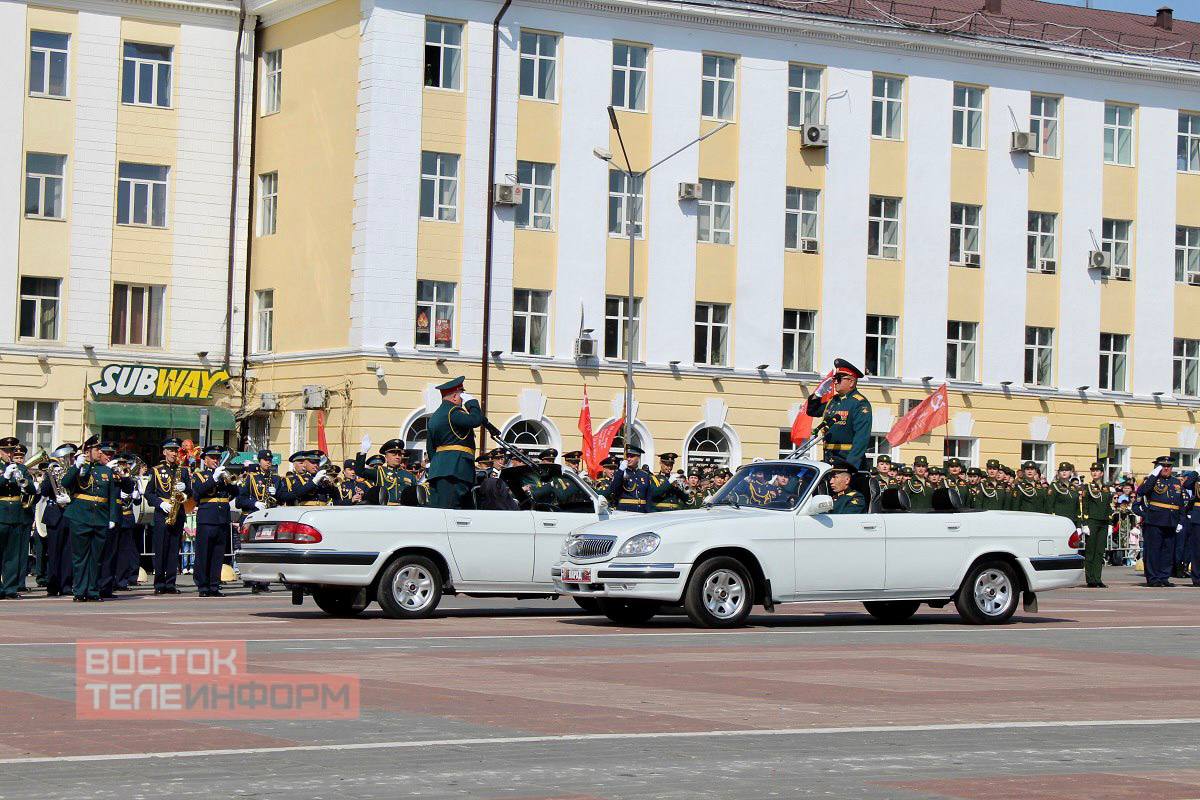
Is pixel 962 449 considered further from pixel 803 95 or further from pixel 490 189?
pixel 490 189

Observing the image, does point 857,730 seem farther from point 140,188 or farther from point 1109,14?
point 1109,14

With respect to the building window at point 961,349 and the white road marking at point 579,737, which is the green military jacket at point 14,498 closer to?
the white road marking at point 579,737

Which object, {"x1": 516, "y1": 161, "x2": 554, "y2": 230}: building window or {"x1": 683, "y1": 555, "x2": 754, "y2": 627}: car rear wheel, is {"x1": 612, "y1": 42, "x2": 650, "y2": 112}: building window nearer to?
{"x1": 516, "y1": 161, "x2": 554, "y2": 230}: building window

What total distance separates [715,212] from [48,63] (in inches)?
641

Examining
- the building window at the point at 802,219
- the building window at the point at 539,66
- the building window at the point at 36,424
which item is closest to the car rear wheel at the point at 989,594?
the building window at the point at 539,66

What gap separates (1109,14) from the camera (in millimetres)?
61688

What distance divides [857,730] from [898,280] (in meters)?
42.4

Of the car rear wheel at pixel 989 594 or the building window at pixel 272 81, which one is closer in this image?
the car rear wheel at pixel 989 594

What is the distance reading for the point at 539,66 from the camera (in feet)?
158

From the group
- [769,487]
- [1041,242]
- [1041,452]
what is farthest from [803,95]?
[769,487]

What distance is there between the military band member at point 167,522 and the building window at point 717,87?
26147mm

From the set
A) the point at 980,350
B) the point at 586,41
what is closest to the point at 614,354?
the point at 586,41

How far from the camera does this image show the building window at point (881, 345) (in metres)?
52.5

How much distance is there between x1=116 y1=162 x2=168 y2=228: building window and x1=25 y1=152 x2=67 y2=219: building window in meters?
1.45
